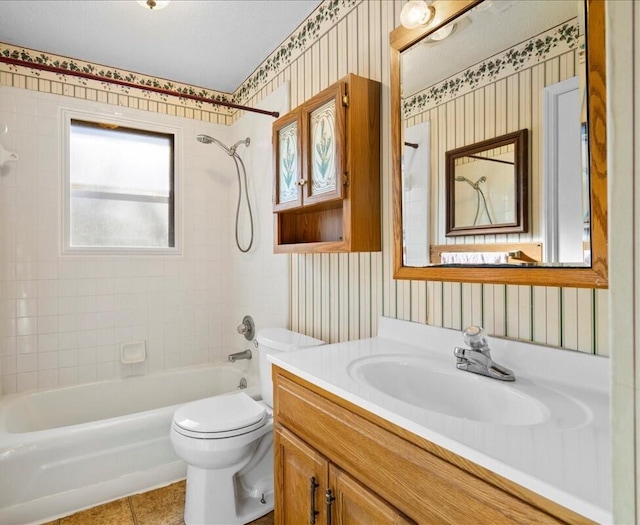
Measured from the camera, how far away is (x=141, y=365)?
267 cm

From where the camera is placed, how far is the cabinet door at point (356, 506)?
86cm

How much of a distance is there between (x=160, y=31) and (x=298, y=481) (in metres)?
2.32

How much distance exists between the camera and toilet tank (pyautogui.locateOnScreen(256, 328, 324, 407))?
1.85 metres

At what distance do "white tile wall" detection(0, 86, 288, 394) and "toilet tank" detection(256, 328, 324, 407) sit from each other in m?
0.27

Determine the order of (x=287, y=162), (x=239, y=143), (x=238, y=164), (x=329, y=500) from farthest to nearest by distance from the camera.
Answer: (x=238, y=164), (x=239, y=143), (x=287, y=162), (x=329, y=500)

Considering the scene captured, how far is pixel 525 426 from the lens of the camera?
0.75 meters

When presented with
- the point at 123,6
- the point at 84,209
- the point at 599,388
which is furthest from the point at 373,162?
the point at 84,209

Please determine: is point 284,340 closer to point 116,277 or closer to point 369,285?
point 369,285

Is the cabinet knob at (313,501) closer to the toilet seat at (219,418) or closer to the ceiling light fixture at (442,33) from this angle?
the toilet seat at (219,418)

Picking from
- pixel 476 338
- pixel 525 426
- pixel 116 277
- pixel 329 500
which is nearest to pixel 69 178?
pixel 116 277

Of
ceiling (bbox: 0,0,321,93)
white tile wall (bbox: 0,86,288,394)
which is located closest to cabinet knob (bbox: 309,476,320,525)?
white tile wall (bbox: 0,86,288,394)

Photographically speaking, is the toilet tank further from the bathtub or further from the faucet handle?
the faucet handle

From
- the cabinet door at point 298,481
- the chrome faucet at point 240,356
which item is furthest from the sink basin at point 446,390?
the chrome faucet at point 240,356

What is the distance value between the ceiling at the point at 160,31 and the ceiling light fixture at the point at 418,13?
2.64 feet
